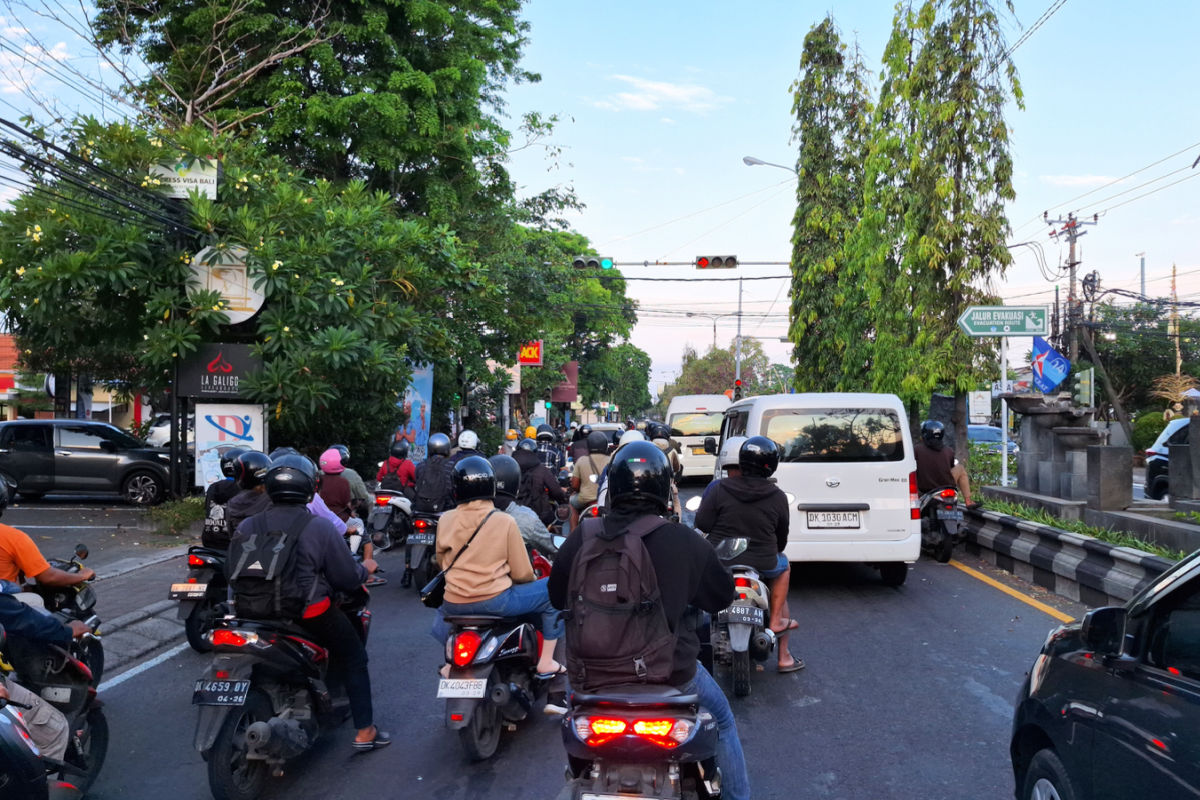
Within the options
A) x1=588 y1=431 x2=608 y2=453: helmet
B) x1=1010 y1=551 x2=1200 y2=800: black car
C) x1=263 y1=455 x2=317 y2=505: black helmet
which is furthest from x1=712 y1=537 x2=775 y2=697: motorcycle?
Result: x1=588 y1=431 x2=608 y2=453: helmet

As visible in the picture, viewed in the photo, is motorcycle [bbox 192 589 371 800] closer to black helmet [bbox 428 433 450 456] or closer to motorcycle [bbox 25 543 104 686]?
motorcycle [bbox 25 543 104 686]

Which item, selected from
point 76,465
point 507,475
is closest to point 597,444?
point 507,475

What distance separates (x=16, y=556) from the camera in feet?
14.5

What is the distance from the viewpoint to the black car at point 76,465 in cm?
1720

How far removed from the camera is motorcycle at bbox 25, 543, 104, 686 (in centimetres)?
485

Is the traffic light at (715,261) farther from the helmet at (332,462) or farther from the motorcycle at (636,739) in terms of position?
the motorcycle at (636,739)

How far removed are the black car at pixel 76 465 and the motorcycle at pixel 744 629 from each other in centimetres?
1415

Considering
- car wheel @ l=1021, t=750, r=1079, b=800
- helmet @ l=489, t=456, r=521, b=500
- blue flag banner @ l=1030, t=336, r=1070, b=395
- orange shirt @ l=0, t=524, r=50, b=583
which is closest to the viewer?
car wheel @ l=1021, t=750, r=1079, b=800

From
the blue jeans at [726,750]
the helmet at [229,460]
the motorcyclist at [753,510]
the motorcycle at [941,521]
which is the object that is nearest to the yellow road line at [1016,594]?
the motorcycle at [941,521]

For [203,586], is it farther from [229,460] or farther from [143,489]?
[143,489]

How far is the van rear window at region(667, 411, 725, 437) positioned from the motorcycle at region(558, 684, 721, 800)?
1921 cm

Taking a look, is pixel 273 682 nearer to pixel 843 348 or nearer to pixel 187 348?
pixel 187 348

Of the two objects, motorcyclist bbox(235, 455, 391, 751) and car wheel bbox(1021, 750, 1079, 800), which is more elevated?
motorcyclist bbox(235, 455, 391, 751)

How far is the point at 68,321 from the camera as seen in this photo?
44.2 feet
